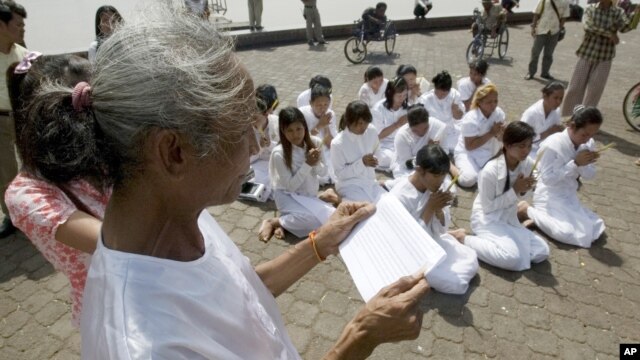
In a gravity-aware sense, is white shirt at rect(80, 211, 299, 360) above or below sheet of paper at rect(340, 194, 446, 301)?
above

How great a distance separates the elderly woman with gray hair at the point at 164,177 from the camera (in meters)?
0.86

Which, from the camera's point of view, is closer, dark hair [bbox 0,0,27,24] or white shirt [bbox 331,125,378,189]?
dark hair [bbox 0,0,27,24]

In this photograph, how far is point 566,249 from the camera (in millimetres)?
3832

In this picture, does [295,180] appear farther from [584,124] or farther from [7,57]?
[584,124]

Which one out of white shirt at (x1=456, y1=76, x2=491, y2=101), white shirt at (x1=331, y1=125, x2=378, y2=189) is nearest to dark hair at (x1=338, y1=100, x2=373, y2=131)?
white shirt at (x1=331, y1=125, x2=378, y2=189)

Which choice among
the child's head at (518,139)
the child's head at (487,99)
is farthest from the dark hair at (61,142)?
the child's head at (487,99)

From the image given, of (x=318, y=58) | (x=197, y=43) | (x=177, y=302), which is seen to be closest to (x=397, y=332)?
(x=177, y=302)

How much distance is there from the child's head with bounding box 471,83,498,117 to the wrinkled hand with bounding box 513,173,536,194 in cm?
164

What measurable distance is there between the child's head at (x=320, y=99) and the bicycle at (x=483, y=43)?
637 centimetres

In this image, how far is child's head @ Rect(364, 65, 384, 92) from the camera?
6309 millimetres

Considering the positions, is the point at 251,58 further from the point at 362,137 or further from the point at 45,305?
the point at 45,305

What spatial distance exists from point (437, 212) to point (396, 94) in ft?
8.61

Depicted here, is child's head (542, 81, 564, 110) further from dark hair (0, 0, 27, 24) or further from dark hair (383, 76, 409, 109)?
dark hair (0, 0, 27, 24)

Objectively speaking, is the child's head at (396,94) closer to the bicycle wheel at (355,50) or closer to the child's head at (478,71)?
the child's head at (478,71)
